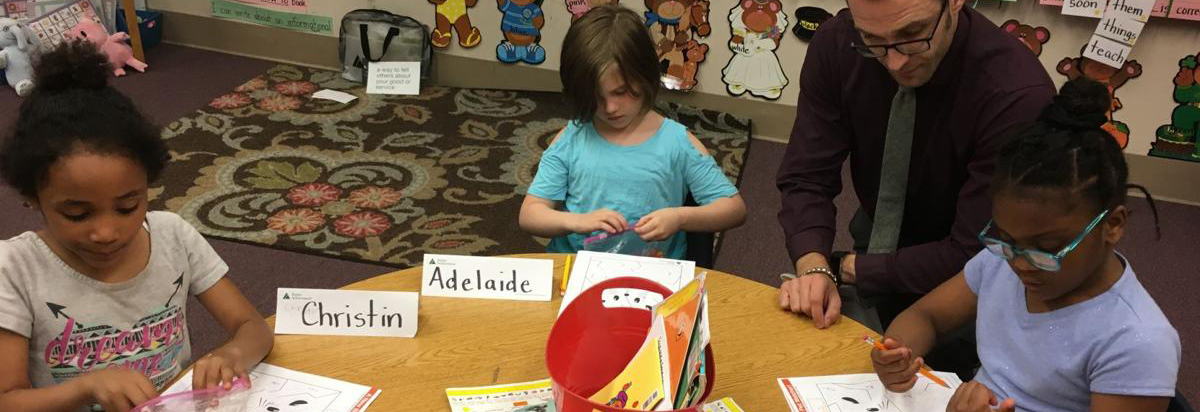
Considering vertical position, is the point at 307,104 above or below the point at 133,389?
below

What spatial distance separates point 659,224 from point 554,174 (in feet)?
0.99

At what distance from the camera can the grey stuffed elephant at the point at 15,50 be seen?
4.07 m

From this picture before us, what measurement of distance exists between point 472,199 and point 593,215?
1.60 meters

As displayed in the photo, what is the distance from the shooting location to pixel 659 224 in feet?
6.07

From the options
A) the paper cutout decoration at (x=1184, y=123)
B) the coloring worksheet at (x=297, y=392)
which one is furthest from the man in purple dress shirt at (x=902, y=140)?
the paper cutout decoration at (x=1184, y=123)

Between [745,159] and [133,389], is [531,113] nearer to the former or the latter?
[745,159]

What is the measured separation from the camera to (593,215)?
6.11 ft

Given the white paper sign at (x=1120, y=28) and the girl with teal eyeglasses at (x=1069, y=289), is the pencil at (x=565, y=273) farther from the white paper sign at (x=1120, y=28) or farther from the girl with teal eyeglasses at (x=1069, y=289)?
the white paper sign at (x=1120, y=28)

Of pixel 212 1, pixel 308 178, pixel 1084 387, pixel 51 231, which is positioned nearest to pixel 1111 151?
pixel 1084 387

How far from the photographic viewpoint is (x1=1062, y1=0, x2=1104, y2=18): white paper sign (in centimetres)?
335

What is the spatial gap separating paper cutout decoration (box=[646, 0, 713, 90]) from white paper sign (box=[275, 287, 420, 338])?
2.51m

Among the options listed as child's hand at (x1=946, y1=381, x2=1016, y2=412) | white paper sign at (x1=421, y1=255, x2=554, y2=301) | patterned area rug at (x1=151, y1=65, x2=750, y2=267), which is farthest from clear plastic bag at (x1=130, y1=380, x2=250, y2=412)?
patterned area rug at (x1=151, y1=65, x2=750, y2=267)

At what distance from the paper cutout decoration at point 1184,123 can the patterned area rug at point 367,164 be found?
1.52m

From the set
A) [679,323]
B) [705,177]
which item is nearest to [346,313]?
[679,323]
